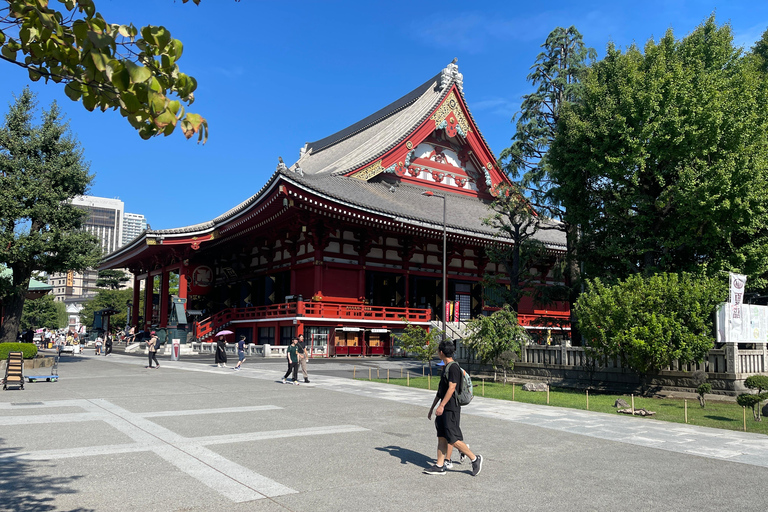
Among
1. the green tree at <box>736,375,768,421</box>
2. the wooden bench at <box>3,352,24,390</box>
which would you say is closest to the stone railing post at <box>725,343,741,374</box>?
the green tree at <box>736,375,768,421</box>

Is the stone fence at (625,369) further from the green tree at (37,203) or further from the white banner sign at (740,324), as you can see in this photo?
the green tree at (37,203)

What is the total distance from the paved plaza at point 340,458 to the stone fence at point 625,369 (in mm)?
4747

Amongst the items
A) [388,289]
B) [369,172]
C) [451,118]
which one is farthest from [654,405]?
[451,118]

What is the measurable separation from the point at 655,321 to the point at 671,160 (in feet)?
20.8

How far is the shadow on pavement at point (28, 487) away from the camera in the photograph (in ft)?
18.0

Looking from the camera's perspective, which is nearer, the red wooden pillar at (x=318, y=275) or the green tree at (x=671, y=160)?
the green tree at (x=671, y=160)

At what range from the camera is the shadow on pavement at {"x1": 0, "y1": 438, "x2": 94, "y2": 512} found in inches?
216

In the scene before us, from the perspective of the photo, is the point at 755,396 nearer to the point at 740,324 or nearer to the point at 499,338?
the point at 740,324

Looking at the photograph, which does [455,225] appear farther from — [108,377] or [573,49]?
[108,377]

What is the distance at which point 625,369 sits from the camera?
17328 millimetres

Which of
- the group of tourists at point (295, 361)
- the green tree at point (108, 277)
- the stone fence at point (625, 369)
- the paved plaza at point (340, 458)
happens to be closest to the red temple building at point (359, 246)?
the stone fence at point (625, 369)

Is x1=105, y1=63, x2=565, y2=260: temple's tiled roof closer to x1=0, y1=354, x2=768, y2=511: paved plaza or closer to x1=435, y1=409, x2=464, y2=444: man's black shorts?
x1=0, y1=354, x2=768, y2=511: paved plaza

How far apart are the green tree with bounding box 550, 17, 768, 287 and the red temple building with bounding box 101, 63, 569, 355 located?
10803 mm

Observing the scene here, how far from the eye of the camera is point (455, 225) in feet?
110
